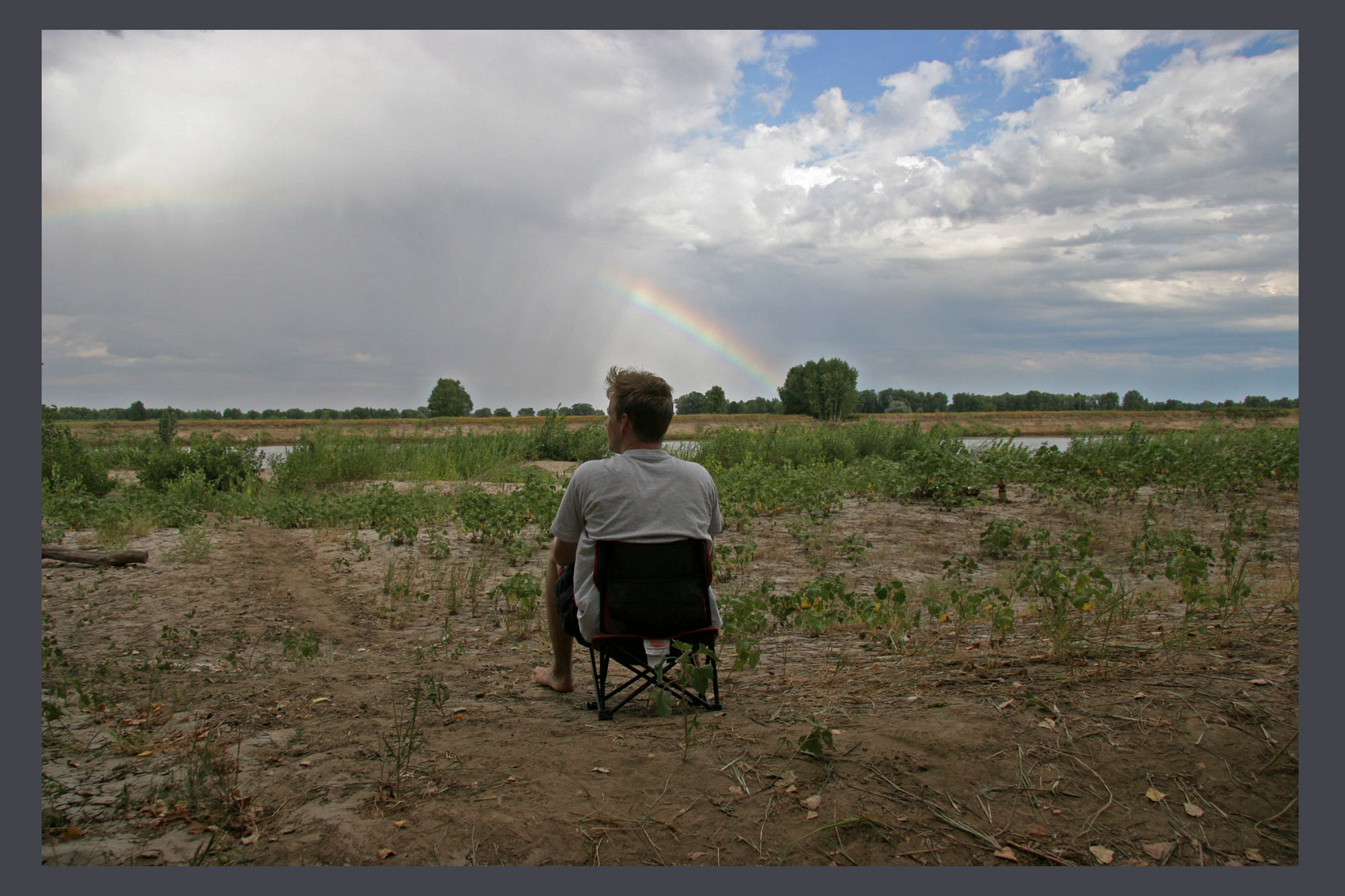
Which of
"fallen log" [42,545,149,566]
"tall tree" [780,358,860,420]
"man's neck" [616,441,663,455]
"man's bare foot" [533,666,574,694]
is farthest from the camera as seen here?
"tall tree" [780,358,860,420]

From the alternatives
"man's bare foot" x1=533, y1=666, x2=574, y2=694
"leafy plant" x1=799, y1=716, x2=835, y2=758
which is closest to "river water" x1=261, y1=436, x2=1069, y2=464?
"man's bare foot" x1=533, y1=666, x2=574, y2=694

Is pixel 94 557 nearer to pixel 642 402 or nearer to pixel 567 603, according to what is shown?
pixel 567 603

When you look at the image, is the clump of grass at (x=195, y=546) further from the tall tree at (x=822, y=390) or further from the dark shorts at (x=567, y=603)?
the tall tree at (x=822, y=390)

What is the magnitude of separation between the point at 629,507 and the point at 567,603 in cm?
65

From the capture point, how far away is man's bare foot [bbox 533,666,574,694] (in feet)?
12.6

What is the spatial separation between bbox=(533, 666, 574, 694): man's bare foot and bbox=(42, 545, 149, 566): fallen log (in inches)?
190

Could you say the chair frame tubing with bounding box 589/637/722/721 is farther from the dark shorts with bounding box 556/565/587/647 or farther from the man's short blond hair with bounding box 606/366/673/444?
the man's short blond hair with bounding box 606/366/673/444

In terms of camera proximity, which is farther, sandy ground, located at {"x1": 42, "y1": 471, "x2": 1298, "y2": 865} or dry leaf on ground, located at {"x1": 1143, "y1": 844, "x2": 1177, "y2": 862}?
sandy ground, located at {"x1": 42, "y1": 471, "x2": 1298, "y2": 865}

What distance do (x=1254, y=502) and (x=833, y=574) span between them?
7.32m

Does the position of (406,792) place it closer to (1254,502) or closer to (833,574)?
(833,574)

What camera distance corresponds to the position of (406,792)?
2529 mm

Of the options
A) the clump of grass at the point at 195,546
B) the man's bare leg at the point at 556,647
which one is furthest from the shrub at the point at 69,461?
the man's bare leg at the point at 556,647

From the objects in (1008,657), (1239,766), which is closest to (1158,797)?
(1239,766)

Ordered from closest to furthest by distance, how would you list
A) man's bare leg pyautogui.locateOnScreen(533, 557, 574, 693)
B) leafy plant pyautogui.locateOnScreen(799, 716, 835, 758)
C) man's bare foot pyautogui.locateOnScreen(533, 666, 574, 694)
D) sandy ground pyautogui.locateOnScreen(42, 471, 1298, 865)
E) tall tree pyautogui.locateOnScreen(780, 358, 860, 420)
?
sandy ground pyautogui.locateOnScreen(42, 471, 1298, 865) → leafy plant pyautogui.locateOnScreen(799, 716, 835, 758) → man's bare leg pyautogui.locateOnScreen(533, 557, 574, 693) → man's bare foot pyautogui.locateOnScreen(533, 666, 574, 694) → tall tree pyautogui.locateOnScreen(780, 358, 860, 420)
